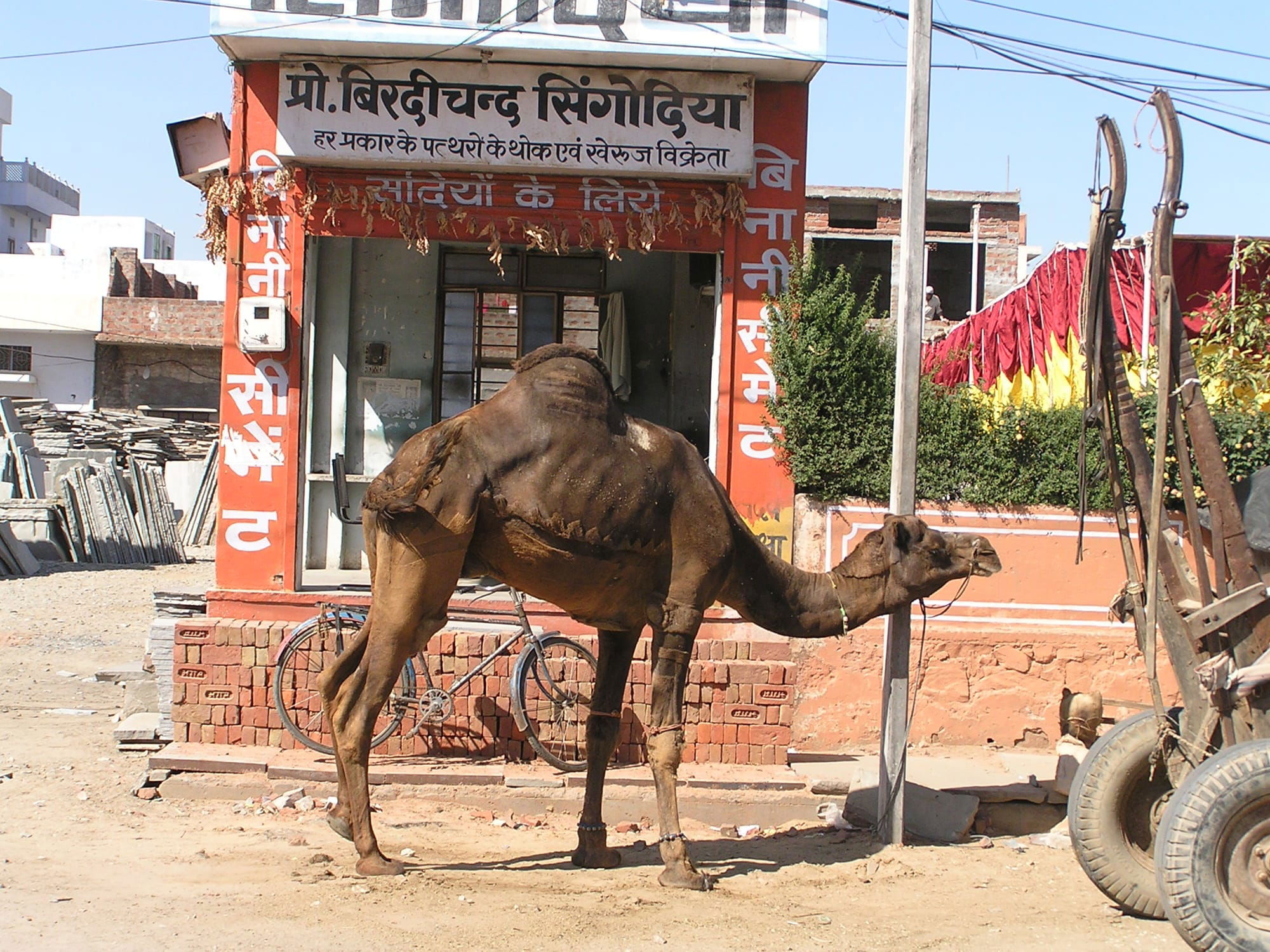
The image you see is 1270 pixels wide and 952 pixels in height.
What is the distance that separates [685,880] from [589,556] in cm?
164

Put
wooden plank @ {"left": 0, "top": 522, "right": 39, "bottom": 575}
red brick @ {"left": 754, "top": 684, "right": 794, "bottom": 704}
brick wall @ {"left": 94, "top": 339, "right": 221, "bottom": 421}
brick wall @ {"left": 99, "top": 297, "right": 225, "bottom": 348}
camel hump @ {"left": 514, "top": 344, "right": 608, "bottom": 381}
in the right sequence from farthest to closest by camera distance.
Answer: brick wall @ {"left": 94, "top": 339, "right": 221, "bottom": 421}
brick wall @ {"left": 99, "top": 297, "right": 225, "bottom": 348}
wooden plank @ {"left": 0, "top": 522, "right": 39, "bottom": 575}
red brick @ {"left": 754, "top": 684, "right": 794, "bottom": 704}
camel hump @ {"left": 514, "top": 344, "right": 608, "bottom": 381}

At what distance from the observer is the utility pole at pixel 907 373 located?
7168 millimetres

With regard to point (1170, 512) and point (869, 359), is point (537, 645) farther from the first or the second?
point (1170, 512)

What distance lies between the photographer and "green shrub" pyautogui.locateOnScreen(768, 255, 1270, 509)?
903cm

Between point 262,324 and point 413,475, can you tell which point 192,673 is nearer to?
point 262,324

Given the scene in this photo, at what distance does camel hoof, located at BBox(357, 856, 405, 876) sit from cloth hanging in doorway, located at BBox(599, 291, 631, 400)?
21.3ft

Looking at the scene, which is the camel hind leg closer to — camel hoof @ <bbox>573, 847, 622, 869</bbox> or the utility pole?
camel hoof @ <bbox>573, 847, 622, 869</bbox>

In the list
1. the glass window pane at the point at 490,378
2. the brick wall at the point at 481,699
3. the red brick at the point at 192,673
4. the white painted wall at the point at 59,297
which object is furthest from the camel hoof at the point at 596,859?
the white painted wall at the point at 59,297

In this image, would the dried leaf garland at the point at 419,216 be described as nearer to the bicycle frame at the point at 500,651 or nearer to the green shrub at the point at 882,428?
the green shrub at the point at 882,428

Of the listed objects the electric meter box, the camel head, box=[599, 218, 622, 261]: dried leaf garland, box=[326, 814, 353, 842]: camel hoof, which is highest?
box=[599, 218, 622, 261]: dried leaf garland

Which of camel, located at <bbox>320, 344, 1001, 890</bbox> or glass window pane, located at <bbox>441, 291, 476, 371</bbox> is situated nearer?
camel, located at <bbox>320, 344, 1001, 890</bbox>

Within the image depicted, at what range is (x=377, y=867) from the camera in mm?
6109

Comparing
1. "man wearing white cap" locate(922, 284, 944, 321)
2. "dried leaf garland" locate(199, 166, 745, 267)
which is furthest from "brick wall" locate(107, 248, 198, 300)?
"dried leaf garland" locate(199, 166, 745, 267)

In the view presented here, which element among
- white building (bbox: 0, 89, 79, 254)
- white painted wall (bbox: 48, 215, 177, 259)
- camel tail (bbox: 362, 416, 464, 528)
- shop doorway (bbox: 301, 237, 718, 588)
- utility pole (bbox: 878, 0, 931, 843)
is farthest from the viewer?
white building (bbox: 0, 89, 79, 254)
